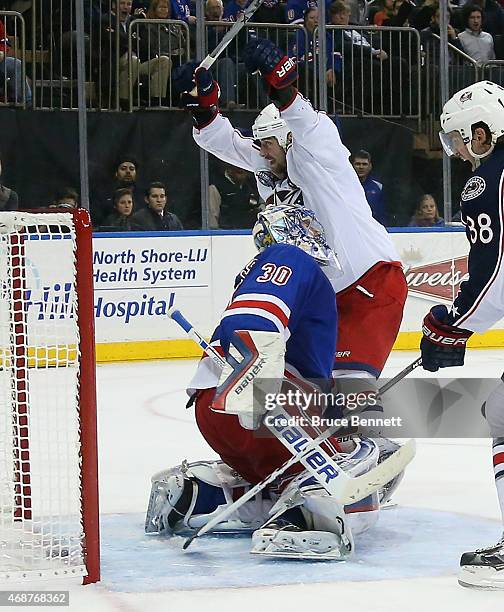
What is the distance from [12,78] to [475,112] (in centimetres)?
475

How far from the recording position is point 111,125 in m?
7.15

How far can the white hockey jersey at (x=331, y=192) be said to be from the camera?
136 inches

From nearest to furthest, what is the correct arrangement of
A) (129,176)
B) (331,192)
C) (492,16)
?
(331,192) < (129,176) < (492,16)

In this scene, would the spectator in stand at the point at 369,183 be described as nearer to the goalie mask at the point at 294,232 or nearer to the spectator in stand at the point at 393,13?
the spectator in stand at the point at 393,13

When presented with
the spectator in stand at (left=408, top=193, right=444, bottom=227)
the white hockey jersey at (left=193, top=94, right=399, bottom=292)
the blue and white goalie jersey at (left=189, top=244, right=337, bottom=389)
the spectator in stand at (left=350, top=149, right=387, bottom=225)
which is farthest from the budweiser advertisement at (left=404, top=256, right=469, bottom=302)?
the blue and white goalie jersey at (left=189, top=244, right=337, bottom=389)

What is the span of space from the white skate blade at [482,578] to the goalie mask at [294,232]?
782 millimetres

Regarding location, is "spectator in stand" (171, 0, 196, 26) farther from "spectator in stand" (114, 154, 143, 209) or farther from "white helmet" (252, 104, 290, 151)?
"white helmet" (252, 104, 290, 151)

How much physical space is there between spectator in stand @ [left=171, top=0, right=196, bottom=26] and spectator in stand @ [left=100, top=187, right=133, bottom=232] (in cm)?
106

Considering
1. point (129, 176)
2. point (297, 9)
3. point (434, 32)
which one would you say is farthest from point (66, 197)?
point (434, 32)

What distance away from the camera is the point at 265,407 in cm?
281

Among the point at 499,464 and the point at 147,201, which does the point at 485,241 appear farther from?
the point at 147,201

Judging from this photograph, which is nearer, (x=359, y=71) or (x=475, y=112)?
(x=475, y=112)

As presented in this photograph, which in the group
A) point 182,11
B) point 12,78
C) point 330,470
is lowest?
point 330,470

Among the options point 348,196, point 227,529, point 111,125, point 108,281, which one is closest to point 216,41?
point 111,125
